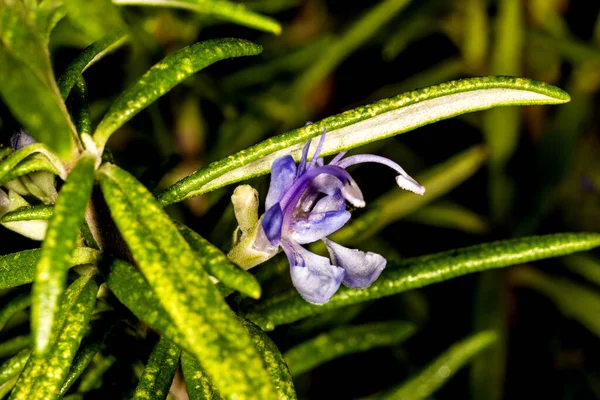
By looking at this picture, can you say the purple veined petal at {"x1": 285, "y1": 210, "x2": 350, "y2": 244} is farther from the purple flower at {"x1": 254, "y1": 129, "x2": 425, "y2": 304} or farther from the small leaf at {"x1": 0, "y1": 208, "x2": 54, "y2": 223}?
the small leaf at {"x1": 0, "y1": 208, "x2": 54, "y2": 223}

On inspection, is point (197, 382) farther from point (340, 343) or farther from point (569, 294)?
point (569, 294)

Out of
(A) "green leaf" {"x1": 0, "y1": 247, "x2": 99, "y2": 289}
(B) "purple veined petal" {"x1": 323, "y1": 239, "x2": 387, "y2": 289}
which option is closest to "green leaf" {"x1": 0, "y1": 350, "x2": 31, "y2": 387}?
(A) "green leaf" {"x1": 0, "y1": 247, "x2": 99, "y2": 289}

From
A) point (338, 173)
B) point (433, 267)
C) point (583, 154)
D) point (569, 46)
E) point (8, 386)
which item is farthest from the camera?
point (583, 154)

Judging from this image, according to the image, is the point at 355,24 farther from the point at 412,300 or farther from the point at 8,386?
the point at 8,386

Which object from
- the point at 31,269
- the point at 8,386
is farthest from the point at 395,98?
the point at 8,386

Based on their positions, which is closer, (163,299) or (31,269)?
(163,299)

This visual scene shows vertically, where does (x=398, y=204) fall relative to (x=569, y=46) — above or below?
below

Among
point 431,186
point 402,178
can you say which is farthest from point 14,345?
point 431,186
